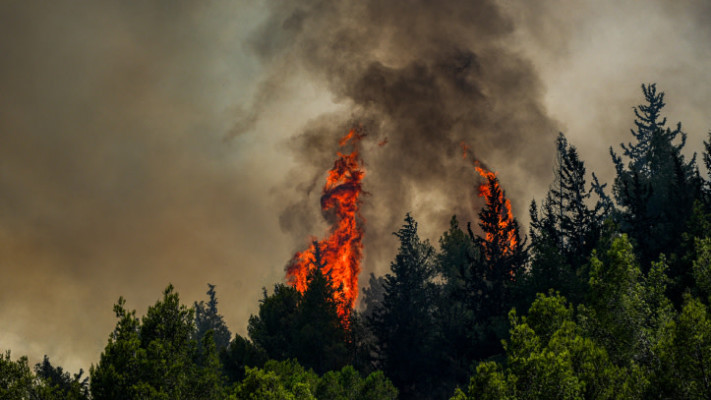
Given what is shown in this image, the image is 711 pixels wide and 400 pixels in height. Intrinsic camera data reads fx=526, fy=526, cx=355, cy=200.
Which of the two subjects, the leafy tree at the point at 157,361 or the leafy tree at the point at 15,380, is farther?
the leafy tree at the point at 15,380

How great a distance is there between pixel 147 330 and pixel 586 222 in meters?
38.7

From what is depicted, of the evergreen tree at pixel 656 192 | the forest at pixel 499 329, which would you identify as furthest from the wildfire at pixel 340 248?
the evergreen tree at pixel 656 192

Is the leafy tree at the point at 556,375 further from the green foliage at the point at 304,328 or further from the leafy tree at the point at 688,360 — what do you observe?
the green foliage at the point at 304,328

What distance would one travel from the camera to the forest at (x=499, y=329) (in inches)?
750

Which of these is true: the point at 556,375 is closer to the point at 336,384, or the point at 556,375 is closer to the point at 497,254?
the point at 336,384

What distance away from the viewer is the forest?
62.5ft

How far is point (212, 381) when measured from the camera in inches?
1034

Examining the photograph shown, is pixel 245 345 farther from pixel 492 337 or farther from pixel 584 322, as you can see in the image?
pixel 584 322

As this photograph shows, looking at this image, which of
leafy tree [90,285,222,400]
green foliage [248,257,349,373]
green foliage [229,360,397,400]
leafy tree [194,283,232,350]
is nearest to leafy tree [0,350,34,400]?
leafy tree [90,285,222,400]

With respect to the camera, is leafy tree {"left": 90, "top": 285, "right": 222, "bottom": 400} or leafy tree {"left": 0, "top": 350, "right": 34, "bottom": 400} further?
leafy tree {"left": 0, "top": 350, "right": 34, "bottom": 400}

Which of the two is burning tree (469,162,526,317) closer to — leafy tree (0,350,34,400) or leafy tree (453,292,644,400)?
leafy tree (453,292,644,400)

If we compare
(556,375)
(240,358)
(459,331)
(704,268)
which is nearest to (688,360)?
(556,375)

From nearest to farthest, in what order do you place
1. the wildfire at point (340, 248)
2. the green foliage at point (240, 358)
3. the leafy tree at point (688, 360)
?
the leafy tree at point (688, 360) < the green foliage at point (240, 358) < the wildfire at point (340, 248)

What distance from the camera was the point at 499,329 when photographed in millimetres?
42625
